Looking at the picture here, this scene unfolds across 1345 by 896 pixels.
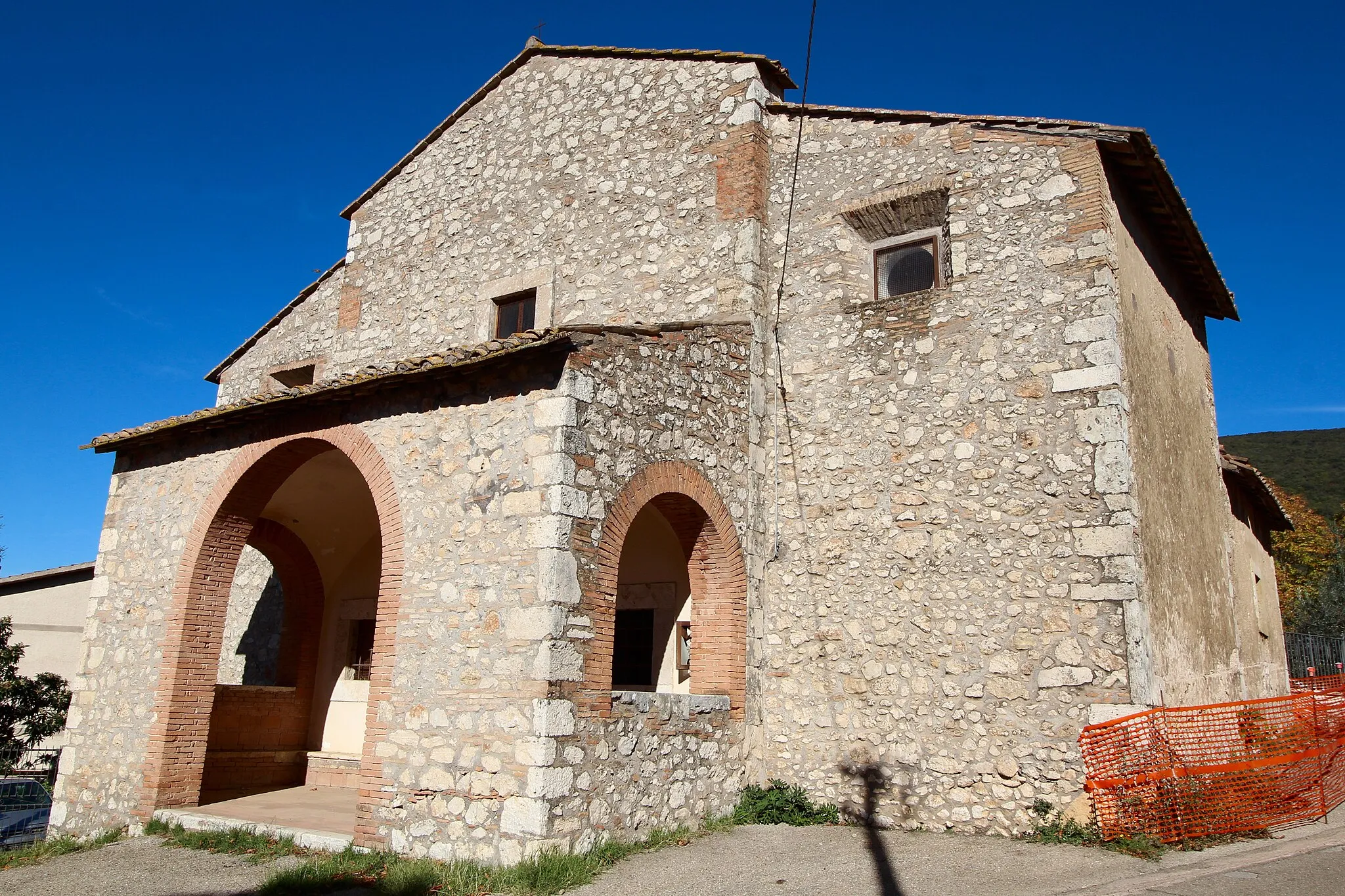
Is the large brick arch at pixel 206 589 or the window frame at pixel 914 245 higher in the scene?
the window frame at pixel 914 245

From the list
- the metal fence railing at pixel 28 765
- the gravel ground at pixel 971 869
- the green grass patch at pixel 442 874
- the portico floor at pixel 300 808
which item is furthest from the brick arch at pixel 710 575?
the metal fence railing at pixel 28 765

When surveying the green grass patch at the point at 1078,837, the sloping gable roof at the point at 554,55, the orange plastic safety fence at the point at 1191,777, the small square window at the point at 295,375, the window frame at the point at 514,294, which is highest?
the sloping gable roof at the point at 554,55

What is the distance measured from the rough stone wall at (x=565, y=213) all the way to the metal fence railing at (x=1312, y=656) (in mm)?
17128

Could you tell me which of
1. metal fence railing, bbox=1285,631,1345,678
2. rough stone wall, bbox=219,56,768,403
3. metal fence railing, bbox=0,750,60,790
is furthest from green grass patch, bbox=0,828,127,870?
metal fence railing, bbox=1285,631,1345,678

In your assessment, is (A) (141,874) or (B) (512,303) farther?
(B) (512,303)

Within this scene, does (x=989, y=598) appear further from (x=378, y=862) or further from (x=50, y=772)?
(x=50, y=772)

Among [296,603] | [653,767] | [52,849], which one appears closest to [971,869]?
[653,767]

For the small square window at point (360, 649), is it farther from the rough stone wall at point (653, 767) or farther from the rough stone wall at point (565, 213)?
the rough stone wall at point (653, 767)

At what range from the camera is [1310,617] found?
1010 inches

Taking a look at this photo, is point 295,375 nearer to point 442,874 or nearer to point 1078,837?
point 442,874

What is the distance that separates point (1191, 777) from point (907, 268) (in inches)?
205

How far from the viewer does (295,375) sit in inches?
559

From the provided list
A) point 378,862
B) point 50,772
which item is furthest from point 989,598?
point 50,772

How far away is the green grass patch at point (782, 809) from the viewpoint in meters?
8.45
